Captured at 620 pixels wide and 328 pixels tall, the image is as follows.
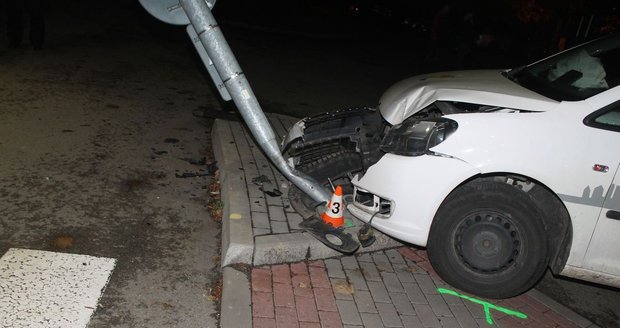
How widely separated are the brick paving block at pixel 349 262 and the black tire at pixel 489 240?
645mm

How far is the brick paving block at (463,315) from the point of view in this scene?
368 cm

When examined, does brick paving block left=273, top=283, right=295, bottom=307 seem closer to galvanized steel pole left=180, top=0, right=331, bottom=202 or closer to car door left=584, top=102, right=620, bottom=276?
galvanized steel pole left=180, top=0, right=331, bottom=202

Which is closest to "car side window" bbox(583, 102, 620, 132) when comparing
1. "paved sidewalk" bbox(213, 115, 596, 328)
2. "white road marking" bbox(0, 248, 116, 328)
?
"paved sidewalk" bbox(213, 115, 596, 328)

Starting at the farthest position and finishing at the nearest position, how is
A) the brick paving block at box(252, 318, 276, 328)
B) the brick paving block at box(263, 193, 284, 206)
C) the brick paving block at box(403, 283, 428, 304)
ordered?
the brick paving block at box(263, 193, 284, 206), the brick paving block at box(403, 283, 428, 304), the brick paving block at box(252, 318, 276, 328)

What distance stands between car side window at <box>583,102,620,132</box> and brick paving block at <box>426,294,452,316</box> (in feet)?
5.60

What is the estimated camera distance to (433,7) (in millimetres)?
32562

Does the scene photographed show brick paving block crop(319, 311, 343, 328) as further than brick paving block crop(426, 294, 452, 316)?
No

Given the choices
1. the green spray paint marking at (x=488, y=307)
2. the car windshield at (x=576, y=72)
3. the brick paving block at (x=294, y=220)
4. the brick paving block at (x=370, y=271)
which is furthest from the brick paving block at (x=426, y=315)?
the car windshield at (x=576, y=72)

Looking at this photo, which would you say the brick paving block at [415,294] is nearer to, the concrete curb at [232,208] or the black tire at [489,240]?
the black tire at [489,240]

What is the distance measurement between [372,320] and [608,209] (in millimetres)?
1902

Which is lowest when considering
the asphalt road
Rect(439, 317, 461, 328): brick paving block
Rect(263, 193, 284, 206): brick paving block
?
the asphalt road

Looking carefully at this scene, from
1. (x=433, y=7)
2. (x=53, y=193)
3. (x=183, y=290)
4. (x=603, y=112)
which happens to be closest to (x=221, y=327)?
(x=183, y=290)

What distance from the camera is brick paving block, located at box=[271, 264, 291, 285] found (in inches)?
152

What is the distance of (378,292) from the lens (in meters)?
3.90
